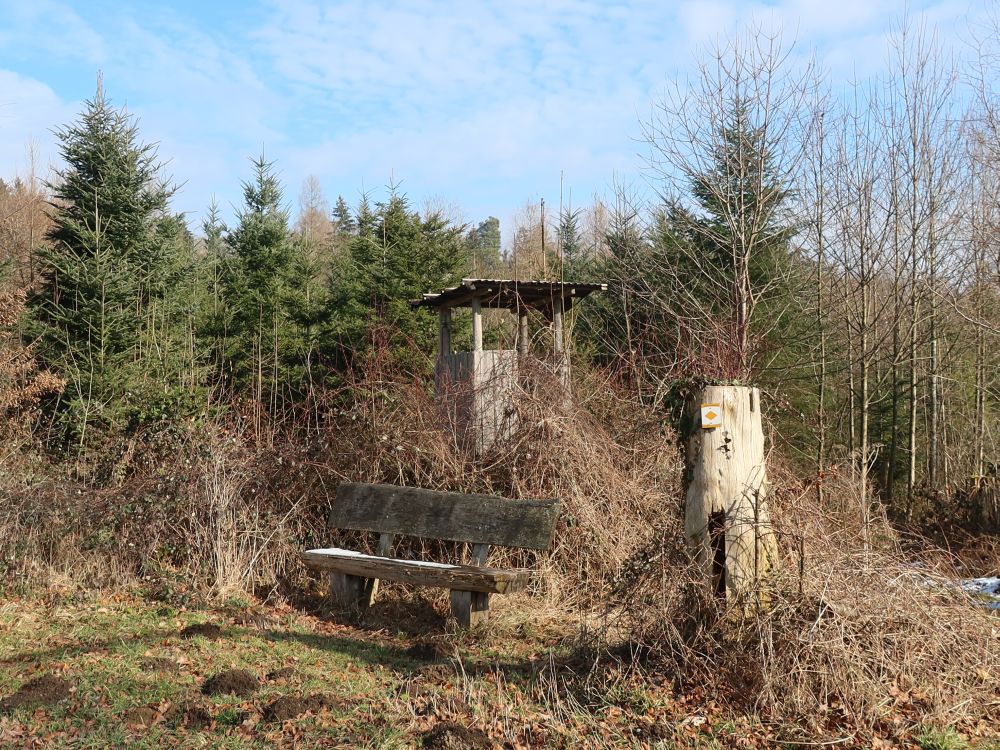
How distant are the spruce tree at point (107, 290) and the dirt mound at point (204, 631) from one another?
491cm

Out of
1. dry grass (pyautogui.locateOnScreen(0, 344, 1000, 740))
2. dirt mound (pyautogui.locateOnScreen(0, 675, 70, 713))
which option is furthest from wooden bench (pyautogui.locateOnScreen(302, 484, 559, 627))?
dirt mound (pyautogui.locateOnScreen(0, 675, 70, 713))

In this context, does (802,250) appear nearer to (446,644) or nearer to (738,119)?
(738,119)

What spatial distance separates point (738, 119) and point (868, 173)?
333cm

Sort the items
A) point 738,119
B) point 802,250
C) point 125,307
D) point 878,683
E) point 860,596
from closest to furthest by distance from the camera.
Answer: point 878,683 < point 860,596 < point 738,119 < point 125,307 < point 802,250

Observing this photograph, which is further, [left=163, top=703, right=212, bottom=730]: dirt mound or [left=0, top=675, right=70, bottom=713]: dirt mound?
[left=0, top=675, right=70, bottom=713]: dirt mound

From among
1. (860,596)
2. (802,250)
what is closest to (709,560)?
(860,596)

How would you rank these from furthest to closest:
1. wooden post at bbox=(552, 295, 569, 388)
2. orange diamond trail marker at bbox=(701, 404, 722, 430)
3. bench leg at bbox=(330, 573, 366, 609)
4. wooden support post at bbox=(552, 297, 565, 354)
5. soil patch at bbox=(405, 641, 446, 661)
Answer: wooden support post at bbox=(552, 297, 565, 354) → wooden post at bbox=(552, 295, 569, 388) → bench leg at bbox=(330, 573, 366, 609) → soil patch at bbox=(405, 641, 446, 661) → orange diamond trail marker at bbox=(701, 404, 722, 430)

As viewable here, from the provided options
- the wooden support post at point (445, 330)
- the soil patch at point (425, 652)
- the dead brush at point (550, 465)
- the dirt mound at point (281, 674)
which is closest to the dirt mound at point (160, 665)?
the dirt mound at point (281, 674)

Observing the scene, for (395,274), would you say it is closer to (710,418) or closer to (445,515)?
(445,515)

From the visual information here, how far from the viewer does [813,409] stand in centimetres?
1420

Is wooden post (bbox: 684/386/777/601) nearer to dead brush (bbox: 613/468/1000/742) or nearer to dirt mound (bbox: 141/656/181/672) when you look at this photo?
dead brush (bbox: 613/468/1000/742)

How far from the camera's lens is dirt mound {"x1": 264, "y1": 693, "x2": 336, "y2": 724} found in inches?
165

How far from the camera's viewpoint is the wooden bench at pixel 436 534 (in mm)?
6070

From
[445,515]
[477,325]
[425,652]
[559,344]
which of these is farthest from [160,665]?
[477,325]
